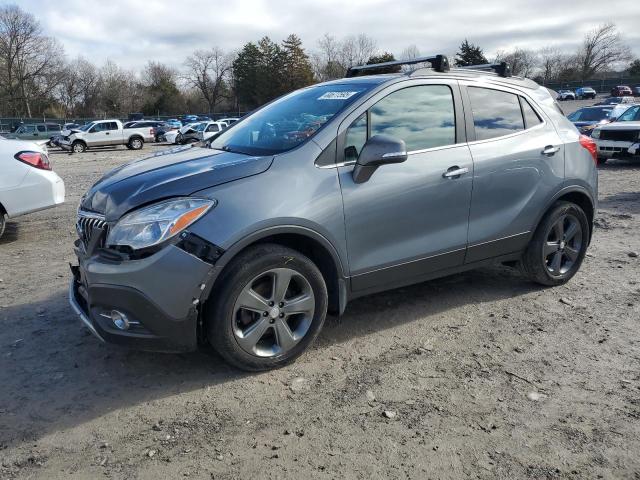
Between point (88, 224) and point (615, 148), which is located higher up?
point (88, 224)

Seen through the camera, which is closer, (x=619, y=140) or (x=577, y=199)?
(x=577, y=199)

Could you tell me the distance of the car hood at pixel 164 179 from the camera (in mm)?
3199

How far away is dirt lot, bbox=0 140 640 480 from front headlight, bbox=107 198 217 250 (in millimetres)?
952

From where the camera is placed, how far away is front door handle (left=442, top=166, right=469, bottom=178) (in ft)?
13.1

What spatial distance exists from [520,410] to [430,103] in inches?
88.9

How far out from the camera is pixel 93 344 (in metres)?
3.96

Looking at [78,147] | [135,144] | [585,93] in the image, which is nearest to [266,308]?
[78,147]

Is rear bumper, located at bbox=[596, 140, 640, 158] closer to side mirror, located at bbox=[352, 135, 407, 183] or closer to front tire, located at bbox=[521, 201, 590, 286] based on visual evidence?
front tire, located at bbox=[521, 201, 590, 286]

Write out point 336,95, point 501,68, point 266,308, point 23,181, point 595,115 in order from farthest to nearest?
point 595,115 → point 23,181 → point 501,68 → point 336,95 → point 266,308

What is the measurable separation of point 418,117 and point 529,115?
1272mm

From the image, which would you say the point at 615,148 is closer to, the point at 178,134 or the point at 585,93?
the point at 178,134

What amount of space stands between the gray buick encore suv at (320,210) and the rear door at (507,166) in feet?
0.04

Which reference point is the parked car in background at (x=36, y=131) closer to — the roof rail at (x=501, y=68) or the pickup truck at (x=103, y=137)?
the pickup truck at (x=103, y=137)

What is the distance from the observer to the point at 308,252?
3668 mm
